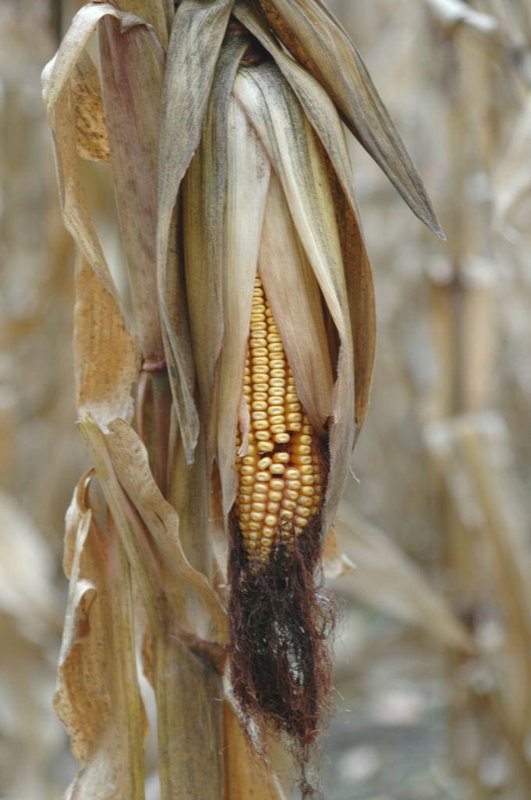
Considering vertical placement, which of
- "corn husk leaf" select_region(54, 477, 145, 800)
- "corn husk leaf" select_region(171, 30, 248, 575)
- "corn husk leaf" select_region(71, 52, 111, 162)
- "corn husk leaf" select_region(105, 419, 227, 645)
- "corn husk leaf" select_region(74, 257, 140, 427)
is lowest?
"corn husk leaf" select_region(54, 477, 145, 800)

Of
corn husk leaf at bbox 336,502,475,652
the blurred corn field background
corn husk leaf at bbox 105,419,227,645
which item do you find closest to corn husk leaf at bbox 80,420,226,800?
corn husk leaf at bbox 105,419,227,645

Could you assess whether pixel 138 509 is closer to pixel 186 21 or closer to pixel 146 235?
pixel 146 235

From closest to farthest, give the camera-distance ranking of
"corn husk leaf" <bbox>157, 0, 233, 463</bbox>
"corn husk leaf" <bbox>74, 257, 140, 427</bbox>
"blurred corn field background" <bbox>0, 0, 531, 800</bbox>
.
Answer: "corn husk leaf" <bbox>157, 0, 233, 463</bbox>, "corn husk leaf" <bbox>74, 257, 140, 427</bbox>, "blurred corn field background" <bbox>0, 0, 531, 800</bbox>

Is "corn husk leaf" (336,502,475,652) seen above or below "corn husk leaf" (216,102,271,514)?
below

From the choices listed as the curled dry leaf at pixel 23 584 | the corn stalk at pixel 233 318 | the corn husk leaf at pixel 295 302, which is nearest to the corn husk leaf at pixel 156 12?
the corn stalk at pixel 233 318

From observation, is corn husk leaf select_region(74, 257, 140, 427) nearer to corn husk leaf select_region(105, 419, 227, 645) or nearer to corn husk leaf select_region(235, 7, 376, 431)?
corn husk leaf select_region(105, 419, 227, 645)

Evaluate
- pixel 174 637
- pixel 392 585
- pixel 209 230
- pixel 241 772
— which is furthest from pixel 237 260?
pixel 392 585

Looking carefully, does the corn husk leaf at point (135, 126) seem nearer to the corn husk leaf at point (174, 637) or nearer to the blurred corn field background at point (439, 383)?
the corn husk leaf at point (174, 637)

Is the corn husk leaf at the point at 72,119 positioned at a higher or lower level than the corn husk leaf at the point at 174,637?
higher

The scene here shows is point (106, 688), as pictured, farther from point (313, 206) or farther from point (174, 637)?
point (313, 206)
